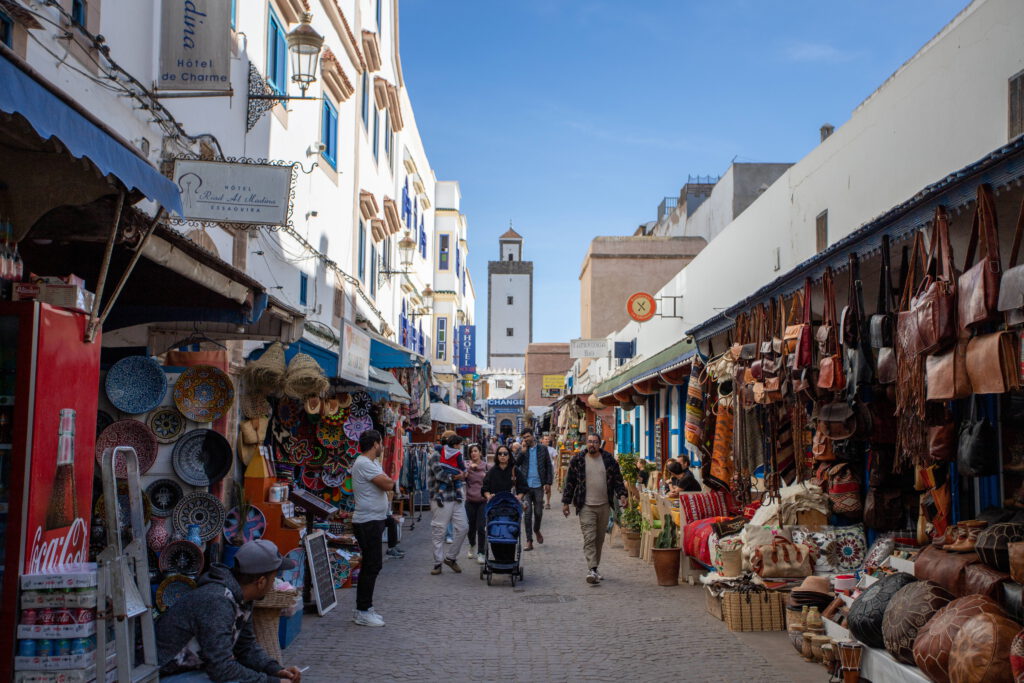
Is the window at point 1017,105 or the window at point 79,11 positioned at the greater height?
the window at point 79,11

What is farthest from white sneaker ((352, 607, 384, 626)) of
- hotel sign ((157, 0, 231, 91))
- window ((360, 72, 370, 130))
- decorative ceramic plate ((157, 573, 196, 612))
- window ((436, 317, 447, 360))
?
window ((436, 317, 447, 360))

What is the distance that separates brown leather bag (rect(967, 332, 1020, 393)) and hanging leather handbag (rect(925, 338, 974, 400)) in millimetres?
92

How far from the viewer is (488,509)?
11.9m

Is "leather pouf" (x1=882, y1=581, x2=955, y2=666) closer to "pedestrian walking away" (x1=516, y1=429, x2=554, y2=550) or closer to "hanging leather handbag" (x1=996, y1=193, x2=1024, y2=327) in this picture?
"hanging leather handbag" (x1=996, y1=193, x2=1024, y2=327)

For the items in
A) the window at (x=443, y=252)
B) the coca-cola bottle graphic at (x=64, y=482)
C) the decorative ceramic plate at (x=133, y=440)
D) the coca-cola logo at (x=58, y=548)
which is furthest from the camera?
the window at (x=443, y=252)

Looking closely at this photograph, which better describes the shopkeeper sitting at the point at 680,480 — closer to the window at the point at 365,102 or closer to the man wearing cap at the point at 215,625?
the man wearing cap at the point at 215,625

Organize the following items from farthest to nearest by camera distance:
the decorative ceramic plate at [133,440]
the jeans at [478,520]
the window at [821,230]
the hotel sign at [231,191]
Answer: the jeans at [478,520], the window at [821,230], the hotel sign at [231,191], the decorative ceramic plate at [133,440]

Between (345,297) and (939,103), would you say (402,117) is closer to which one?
(345,297)

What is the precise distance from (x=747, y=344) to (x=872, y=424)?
204 centimetres

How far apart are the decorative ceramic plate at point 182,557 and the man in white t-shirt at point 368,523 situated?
6.67ft

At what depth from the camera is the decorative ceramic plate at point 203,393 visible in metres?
7.72

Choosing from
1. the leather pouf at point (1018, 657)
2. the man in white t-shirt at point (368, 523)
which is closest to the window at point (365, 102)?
the man in white t-shirt at point (368, 523)

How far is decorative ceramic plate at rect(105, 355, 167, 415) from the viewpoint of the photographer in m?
7.20

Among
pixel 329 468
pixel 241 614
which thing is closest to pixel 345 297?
pixel 329 468
